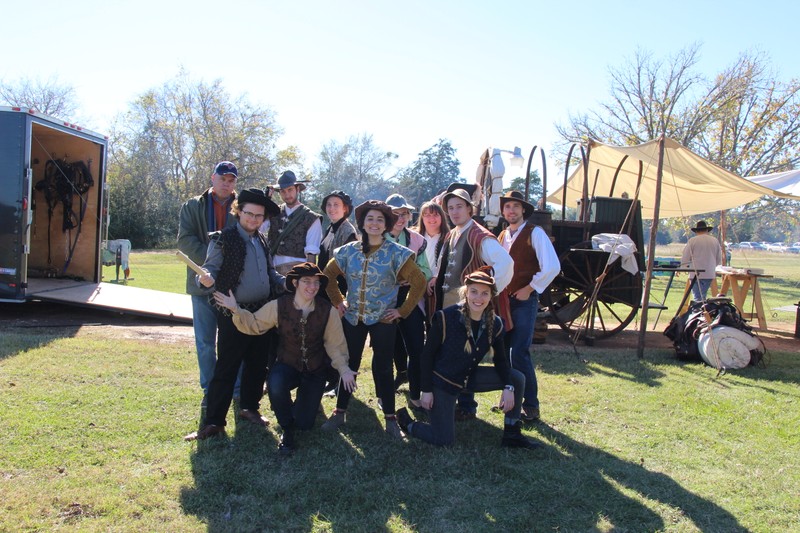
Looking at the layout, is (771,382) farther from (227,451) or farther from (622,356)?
(227,451)

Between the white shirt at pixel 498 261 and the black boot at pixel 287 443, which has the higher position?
the white shirt at pixel 498 261

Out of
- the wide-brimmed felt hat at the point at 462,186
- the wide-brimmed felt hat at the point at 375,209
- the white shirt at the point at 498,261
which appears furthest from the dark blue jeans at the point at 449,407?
the wide-brimmed felt hat at the point at 462,186

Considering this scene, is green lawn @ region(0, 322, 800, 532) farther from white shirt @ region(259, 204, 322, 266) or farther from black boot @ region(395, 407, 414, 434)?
white shirt @ region(259, 204, 322, 266)

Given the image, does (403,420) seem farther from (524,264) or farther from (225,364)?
(524,264)

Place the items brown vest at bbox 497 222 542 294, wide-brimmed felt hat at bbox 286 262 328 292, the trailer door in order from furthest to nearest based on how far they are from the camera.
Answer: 1. the trailer door
2. brown vest at bbox 497 222 542 294
3. wide-brimmed felt hat at bbox 286 262 328 292

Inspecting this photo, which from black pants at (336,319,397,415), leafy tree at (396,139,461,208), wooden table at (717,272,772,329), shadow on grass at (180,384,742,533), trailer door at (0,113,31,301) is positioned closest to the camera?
shadow on grass at (180,384,742,533)

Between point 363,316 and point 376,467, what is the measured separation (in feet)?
3.12

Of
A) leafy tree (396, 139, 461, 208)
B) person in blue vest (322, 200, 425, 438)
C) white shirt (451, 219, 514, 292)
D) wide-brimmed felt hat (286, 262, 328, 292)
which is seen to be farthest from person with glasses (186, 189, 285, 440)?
leafy tree (396, 139, 461, 208)

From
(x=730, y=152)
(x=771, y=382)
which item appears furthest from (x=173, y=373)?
(x=730, y=152)

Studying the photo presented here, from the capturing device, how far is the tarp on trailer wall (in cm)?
725

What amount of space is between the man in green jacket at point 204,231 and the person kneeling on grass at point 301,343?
710 millimetres

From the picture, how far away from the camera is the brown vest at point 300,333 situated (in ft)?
11.8

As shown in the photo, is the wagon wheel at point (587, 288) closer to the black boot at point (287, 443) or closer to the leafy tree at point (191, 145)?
the black boot at point (287, 443)

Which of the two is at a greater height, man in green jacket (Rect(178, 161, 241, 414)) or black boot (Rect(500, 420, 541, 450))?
man in green jacket (Rect(178, 161, 241, 414))
